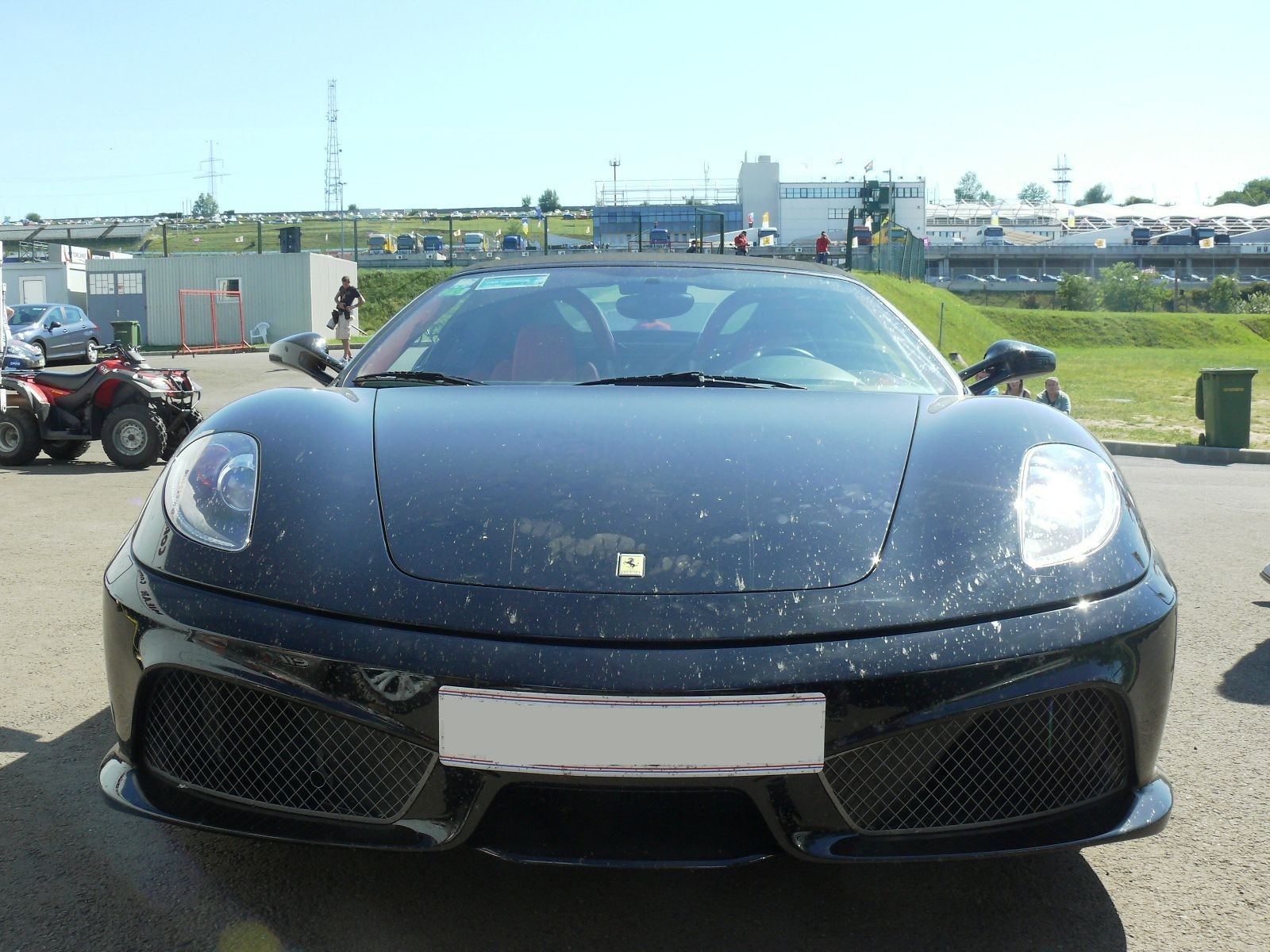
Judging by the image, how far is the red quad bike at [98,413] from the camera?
1000 cm

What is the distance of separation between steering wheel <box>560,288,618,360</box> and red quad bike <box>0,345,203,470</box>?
25.0ft

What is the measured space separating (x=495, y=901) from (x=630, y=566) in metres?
0.71

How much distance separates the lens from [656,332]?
336 centimetres

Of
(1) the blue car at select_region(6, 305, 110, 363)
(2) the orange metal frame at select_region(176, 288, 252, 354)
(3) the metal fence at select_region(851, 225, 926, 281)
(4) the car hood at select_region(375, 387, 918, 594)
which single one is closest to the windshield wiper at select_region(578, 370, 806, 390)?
(4) the car hood at select_region(375, 387, 918, 594)

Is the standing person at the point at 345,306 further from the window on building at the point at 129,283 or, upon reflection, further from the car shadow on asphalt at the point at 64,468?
the window on building at the point at 129,283

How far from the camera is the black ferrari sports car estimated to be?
1755 mm

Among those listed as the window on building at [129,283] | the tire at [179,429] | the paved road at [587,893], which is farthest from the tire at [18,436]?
the window on building at [129,283]

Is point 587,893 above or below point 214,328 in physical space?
below

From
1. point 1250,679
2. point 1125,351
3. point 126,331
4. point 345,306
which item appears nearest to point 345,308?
point 345,306

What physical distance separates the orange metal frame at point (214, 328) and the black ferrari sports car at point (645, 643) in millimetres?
29807

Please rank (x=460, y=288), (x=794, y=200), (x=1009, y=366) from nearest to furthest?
(x=1009, y=366) → (x=460, y=288) → (x=794, y=200)

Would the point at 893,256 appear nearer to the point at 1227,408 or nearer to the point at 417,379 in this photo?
the point at 1227,408

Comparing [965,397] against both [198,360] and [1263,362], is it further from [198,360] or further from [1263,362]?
[1263,362]

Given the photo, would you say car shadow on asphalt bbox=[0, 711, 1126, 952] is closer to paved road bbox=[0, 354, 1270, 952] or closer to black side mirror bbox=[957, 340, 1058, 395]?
paved road bbox=[0, 354, 1270, 952]
